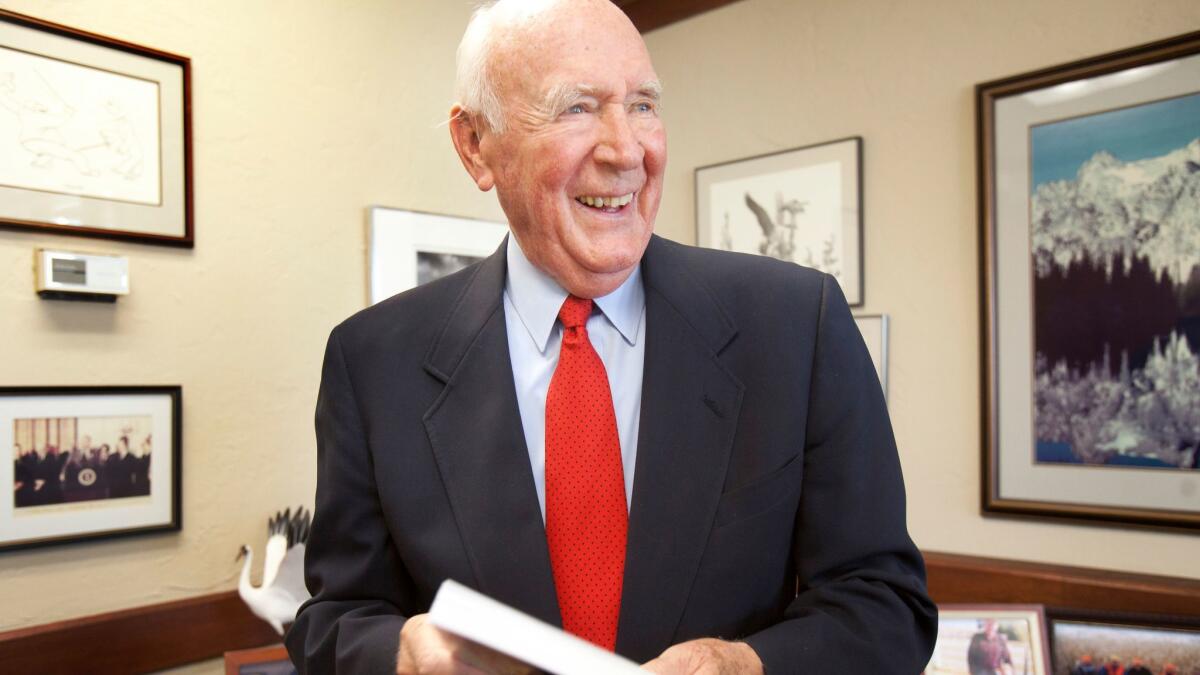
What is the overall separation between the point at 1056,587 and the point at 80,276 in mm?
2529

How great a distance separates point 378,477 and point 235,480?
1.32 m

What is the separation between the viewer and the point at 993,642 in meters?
2.20

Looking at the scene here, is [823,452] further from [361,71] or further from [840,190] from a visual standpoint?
[361,71]

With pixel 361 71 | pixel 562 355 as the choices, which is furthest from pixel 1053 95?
pixel 361 71

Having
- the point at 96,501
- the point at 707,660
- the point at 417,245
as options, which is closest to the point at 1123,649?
the point at 707,660

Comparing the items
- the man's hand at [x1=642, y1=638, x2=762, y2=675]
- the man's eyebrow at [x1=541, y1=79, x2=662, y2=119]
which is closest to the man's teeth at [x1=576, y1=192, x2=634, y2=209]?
the man's eyebrow at [x1=541, y1=79, x2=662, y2=119]

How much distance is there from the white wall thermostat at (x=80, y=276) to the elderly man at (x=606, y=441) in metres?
1.11

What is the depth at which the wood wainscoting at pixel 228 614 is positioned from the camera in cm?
198

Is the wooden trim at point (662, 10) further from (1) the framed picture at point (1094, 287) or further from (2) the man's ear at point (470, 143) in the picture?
(2) the man's ear at point (470, 143)

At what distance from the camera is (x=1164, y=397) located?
209 centimetres

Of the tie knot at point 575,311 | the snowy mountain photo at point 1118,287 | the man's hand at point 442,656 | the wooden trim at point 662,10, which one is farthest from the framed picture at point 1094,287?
the man's hand at point 442,656

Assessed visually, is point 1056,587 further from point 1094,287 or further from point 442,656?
point 442,656

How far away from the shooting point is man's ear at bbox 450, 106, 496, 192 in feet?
4.15

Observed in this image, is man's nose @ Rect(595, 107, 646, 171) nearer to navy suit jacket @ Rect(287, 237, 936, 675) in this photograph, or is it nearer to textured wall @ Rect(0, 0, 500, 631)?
navy suit jacket @ Rect(287, 237, 936, 675)
